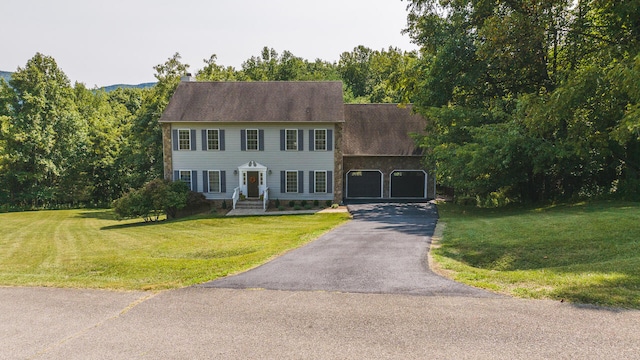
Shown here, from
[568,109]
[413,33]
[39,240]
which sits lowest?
[39,240]

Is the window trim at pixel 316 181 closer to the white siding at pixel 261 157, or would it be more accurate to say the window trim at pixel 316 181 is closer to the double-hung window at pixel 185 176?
the white siding at pixel 261 157

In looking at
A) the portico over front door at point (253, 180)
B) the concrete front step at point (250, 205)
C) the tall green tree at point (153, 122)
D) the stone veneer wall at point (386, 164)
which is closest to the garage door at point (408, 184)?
the stone veneer wall at point (386, 164)

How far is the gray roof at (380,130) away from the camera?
998 inches

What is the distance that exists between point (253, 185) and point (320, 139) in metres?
4.91

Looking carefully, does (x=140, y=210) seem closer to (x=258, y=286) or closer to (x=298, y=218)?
(x=298, y=218)

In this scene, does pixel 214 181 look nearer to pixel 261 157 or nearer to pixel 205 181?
pixel 205 181

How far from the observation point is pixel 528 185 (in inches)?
778

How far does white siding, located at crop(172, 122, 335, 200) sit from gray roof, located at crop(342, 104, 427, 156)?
8.85 ft

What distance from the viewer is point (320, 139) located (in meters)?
23.8

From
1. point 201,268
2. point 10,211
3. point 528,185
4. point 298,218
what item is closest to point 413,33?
point 528,185

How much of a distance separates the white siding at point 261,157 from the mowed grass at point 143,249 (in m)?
3.78

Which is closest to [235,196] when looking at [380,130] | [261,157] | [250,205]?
[250,205]

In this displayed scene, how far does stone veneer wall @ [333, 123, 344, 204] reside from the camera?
23.7 meters

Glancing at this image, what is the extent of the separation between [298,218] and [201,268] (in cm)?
1107
